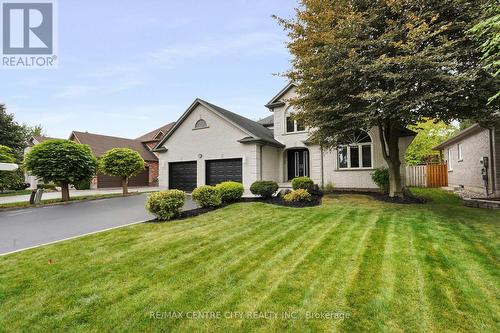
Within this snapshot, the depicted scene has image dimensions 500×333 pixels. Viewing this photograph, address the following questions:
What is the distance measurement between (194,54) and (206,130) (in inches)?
218

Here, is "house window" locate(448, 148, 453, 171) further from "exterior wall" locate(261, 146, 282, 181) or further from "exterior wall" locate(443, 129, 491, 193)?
"exterior wall" locate(261, 146, 282, 181)

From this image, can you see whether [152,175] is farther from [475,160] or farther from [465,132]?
[475,160]

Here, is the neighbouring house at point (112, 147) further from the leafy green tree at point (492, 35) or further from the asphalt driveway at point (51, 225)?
the leafy green tree at point (492, 35)

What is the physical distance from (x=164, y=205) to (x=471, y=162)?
16.3 m

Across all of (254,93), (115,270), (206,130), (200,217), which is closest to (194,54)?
(206,130)

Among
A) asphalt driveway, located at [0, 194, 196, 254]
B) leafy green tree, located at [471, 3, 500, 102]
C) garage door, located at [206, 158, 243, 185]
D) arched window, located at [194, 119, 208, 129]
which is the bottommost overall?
asphalt driveway, located at [0, 194, 196, 254]

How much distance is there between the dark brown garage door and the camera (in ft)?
75.0

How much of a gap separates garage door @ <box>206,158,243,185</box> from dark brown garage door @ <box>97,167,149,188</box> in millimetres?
13655

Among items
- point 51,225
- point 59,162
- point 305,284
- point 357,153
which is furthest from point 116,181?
point 305,284

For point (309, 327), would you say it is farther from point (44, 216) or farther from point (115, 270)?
point (44, 216)

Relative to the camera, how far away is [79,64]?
14.4 metres

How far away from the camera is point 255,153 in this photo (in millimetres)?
13531

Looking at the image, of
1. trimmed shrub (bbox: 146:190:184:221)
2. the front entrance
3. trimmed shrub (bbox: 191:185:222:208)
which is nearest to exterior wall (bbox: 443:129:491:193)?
the front entrance

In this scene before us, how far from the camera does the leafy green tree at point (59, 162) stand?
39.7 feet
